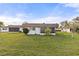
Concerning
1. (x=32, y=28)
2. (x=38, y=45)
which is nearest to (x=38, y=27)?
(x=32, y=28)

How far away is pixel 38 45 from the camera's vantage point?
11.7 feet

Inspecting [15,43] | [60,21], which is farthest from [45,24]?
[15,43]

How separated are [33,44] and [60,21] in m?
0.39

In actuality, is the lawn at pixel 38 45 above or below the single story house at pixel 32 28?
below

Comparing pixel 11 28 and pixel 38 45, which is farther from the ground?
pixel 11 28

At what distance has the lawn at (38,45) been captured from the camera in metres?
3.55

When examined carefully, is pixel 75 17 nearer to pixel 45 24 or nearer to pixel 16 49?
pixel 45 24

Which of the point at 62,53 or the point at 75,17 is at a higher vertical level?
the point at 75,17

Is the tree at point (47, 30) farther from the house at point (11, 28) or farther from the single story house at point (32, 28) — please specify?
the house at point (11, 28)

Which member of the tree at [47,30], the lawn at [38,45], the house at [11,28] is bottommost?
the lawn at [38,45]

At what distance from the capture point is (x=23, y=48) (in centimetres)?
355

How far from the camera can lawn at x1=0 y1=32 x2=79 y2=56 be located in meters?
3.55

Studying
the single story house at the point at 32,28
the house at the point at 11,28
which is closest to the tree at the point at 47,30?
the single story house at the point at 32,28

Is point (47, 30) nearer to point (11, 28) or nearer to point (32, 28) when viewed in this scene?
point (32, 28)
